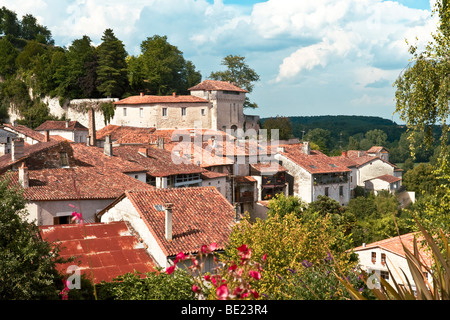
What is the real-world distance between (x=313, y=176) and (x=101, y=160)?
73.4ft

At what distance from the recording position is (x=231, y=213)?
2222 centimetres

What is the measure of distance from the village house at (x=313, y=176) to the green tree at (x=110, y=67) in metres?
24.5

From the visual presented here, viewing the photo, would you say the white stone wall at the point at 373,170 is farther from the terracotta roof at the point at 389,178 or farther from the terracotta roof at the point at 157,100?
the terracotta roof at the point at 157,100

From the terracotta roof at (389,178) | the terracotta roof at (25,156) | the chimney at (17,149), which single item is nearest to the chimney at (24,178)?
the terracotta roof at (25,156)

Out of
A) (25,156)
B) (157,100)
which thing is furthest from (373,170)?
(25,156)

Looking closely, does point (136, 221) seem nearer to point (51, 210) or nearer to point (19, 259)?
point (51, 210)

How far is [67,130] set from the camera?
61.1 meters

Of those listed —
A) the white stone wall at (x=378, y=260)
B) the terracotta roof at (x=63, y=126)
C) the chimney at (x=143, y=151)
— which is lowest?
the white stone wall at (x=378, y=260)

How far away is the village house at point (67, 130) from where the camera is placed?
6088cm

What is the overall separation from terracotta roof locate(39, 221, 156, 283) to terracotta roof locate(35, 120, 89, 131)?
43.2m

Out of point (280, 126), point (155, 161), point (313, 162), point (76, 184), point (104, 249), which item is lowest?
point (104, 249)

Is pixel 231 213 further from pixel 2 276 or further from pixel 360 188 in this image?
pixel 360 188

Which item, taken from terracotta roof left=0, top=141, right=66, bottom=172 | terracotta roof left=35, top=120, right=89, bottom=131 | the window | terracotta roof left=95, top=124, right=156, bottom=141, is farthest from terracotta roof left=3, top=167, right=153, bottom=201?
terracotta roof left=35, top=120, right=89, bottom=131

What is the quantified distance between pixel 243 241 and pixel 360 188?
4607cm
